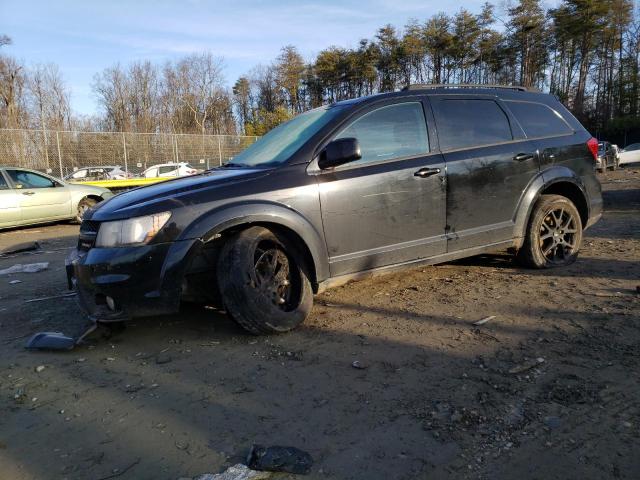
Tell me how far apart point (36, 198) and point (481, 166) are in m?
9.79

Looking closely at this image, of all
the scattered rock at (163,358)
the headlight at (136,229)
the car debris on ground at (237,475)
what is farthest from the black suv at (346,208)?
the car debris on ground at (237,475)

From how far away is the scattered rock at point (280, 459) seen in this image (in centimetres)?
214

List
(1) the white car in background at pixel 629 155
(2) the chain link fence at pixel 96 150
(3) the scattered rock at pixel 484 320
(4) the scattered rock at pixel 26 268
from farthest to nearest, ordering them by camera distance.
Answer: (1) the white car in background at pixel 629 155, (2) the chain link fence at pixel 96 150, (4) the scattered rock at pixel 26 268, (3) the scattered rock at pixel 484 320

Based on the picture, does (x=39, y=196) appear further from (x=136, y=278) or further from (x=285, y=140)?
(x=136, y=278)

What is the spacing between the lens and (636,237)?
6.66 metres

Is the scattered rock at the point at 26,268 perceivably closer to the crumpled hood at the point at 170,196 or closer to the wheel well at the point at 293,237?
the crumpled hood at the point at 170,196

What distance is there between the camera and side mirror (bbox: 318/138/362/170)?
3.70 metres

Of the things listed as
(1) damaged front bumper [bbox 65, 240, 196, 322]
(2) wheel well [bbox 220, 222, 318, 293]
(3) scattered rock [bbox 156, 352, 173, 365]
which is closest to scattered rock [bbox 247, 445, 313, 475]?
(3) scattered rock [bbox 156, 352, 173, 365]

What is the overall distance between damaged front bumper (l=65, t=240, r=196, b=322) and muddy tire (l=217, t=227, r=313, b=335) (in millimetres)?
324

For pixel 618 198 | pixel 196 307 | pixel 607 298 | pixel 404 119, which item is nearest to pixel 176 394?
pixel 196 307

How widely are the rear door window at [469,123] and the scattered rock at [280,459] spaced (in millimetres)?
3054

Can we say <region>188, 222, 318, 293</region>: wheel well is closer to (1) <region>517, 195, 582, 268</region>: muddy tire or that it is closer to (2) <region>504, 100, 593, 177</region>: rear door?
(1) <region>517, 195, 582, 268</region>: muddy tire

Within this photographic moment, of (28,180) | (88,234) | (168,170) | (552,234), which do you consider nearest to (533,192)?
(552,234)

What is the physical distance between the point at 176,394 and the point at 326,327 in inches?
52.2
